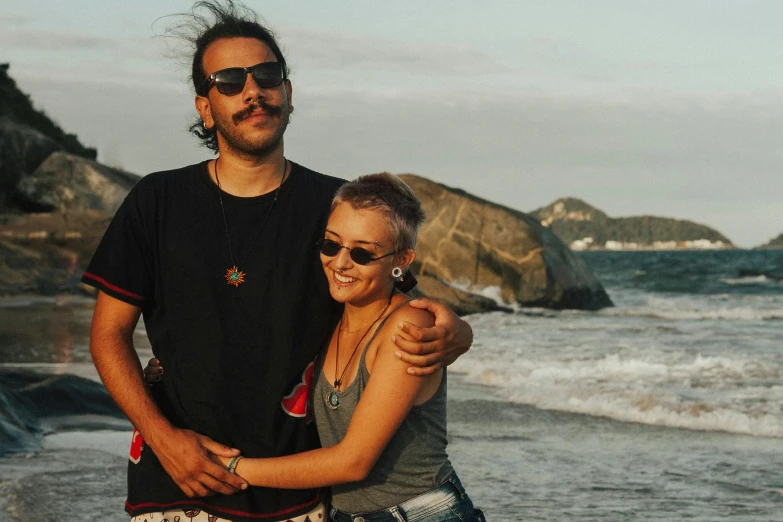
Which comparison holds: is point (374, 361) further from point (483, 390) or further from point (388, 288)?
point (483, 390)

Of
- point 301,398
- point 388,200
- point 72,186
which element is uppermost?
point 72,186

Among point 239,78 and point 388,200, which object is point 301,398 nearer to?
point 388,200

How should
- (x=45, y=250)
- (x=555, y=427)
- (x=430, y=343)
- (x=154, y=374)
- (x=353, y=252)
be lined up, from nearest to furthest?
(x=430, y=343)
(x=353, y=252)
(x=154, y=374)
(x=555, y=427)
(x=45, y=250)

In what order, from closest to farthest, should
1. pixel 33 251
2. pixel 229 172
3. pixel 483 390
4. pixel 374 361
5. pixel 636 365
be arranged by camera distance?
pixel 374 361 < pixel 229 172 < pixel 483 390 < pixel 636 365 < pixel 33 251

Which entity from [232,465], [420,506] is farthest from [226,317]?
[420,506]

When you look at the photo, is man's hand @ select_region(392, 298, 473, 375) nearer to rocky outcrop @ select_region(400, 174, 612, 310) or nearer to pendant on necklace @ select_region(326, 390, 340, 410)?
pendant on necklace @ select_region(326, 390, 340, 410)

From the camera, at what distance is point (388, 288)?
9.86 ft

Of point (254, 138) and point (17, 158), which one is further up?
point (17, 158)

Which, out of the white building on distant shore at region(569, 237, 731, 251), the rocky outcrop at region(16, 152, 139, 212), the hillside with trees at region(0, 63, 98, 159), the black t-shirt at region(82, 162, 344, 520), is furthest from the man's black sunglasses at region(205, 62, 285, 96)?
the white building on distant shore at region(569, 237, 731, 251)

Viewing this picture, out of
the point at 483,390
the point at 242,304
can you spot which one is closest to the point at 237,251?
the point at 242,304

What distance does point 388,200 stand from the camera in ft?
9.58

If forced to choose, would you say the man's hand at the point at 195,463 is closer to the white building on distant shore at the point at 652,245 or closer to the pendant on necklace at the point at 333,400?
the pendant on necklace at the point at 333,400

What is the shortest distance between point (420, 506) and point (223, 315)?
77 cm

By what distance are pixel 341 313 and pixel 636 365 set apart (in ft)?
28.4
